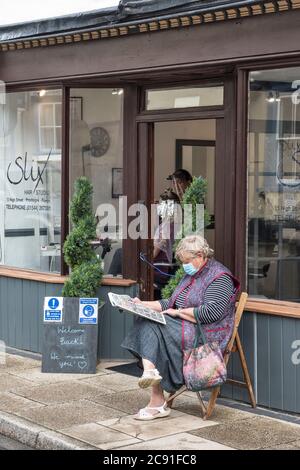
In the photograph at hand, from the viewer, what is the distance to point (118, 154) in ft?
28.0

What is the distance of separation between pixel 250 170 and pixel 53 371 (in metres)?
2.69

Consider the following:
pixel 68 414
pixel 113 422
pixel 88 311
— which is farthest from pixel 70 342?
pixel 113 422

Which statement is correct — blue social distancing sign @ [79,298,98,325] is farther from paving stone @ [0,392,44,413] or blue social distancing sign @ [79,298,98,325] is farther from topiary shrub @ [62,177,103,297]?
paving stone @ [0,392,44,413]

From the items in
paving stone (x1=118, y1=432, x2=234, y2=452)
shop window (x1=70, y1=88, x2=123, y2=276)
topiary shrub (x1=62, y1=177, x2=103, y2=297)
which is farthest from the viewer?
shop window (x1=70, y1=88, x2=123, y2=276)

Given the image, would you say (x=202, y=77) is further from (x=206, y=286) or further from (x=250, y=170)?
(x=206, y=286)

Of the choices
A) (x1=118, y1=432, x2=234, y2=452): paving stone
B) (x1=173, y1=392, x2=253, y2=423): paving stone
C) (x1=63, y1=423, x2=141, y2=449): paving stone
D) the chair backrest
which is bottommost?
(x1=118, y1=432, x2=234, y2=452): paving stone

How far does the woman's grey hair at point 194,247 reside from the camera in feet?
21.3

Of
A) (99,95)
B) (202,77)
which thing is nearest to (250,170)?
(202,77)

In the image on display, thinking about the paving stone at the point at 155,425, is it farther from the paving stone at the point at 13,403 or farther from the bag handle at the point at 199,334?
the paving stone at the point at 13,403

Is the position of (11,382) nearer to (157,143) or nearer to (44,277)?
(44,277)

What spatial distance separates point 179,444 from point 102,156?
3.81 metres

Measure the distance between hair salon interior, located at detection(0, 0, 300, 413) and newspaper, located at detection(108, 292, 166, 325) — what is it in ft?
2.90

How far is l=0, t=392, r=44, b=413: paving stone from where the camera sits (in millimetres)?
6656

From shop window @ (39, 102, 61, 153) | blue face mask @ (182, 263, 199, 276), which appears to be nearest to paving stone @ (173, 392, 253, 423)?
blue face mask @ (182, 263, 199, 276)
